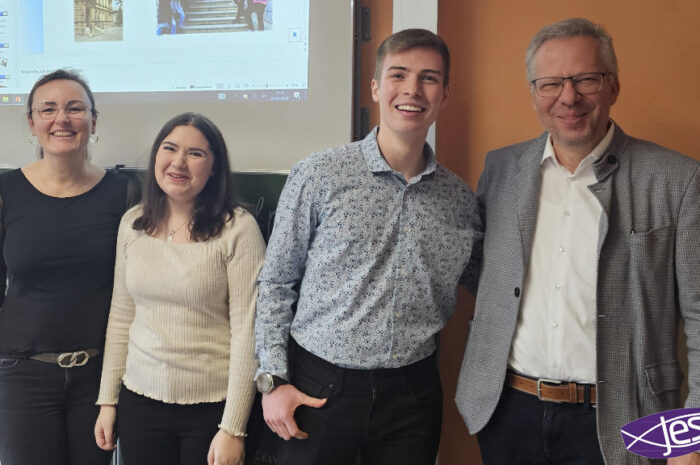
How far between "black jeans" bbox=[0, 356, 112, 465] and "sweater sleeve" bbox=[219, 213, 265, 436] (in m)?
0.51

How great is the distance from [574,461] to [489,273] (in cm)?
51

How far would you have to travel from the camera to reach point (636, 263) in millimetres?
1270

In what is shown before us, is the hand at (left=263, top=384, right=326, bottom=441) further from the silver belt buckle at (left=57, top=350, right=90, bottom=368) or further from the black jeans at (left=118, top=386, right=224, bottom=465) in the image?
the silver belt buckle at (left=57, top=350, right=90, bottom=368)

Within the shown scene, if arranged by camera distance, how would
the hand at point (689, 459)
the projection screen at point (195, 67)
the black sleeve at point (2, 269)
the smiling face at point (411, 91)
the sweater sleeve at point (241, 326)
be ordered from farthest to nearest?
the projection screen at point (195, 67), the black sleeve at point (2, 269), the sweater sleeve at point (241, 326), the smiling face at point (411, 91), the hand at point (689, 459)

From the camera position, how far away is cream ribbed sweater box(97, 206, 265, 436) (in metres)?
1.52

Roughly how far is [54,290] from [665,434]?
1.77 metres

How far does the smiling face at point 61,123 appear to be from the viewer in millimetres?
1773

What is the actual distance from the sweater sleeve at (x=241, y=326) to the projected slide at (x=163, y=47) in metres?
0.75

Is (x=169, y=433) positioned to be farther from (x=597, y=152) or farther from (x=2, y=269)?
(x=597, y=152)

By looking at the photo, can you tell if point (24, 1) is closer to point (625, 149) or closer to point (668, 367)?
point (625, 149)

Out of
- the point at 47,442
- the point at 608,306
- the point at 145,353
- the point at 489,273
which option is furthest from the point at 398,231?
the point at 47,442

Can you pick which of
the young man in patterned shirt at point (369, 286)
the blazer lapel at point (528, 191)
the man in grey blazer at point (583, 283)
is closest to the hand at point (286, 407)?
the young man in patterned shirt at point (369, 286)

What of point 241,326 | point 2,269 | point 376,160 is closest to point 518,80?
point 376,160

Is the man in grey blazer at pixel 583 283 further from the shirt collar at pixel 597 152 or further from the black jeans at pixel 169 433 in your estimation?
the black jeans at pixel 169 433
